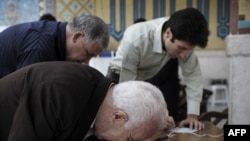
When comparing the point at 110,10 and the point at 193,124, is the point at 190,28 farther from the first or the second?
the point at 110,10

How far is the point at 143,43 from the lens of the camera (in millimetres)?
2098

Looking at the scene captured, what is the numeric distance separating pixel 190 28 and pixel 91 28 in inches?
21.1

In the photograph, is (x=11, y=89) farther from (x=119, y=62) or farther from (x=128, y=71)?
(x=119, y=62)

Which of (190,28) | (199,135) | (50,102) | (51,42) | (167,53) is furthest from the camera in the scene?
(167,53)

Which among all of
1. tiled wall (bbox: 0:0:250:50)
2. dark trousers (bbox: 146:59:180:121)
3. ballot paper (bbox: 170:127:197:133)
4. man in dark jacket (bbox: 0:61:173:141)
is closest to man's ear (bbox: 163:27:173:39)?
dark trousers (bbox: 146:59:180:121)

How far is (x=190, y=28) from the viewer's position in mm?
1855

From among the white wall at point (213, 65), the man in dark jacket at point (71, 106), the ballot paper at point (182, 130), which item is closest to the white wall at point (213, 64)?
the white wall at point (213, 65)

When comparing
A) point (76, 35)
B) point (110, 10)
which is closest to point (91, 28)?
point (76, 35)

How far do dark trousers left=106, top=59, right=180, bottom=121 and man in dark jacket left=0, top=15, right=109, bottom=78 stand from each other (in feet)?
2.02

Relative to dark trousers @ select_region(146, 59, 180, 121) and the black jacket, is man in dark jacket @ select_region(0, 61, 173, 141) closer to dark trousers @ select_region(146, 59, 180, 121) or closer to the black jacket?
the black jacket

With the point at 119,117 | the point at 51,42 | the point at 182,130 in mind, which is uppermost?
the point at 51,42

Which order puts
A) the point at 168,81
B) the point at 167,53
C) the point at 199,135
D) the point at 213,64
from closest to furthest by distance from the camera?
the point at 199,135 < the point at 167,53 < the point at 168,81 < the point at 213,64

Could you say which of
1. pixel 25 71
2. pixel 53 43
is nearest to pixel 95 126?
pixel 25 71

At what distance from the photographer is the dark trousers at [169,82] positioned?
241 cm
